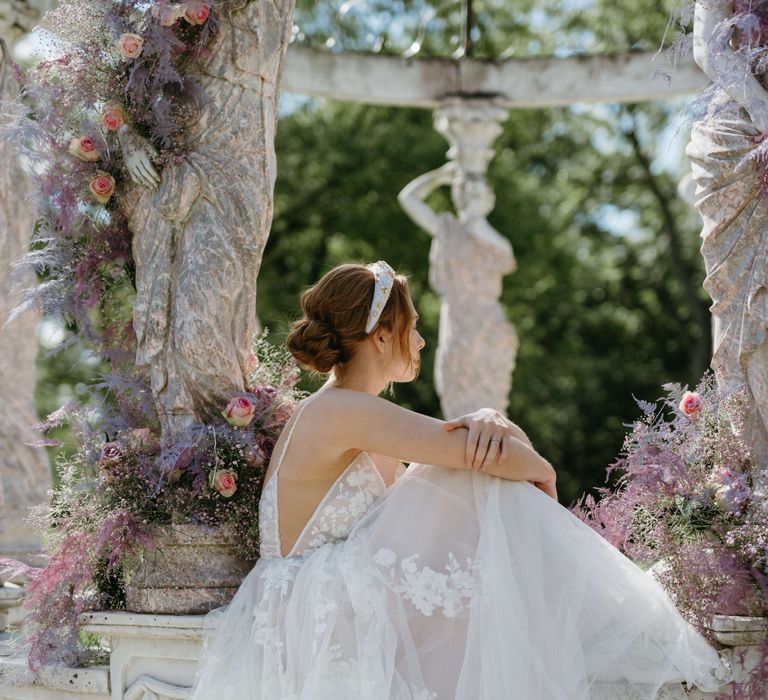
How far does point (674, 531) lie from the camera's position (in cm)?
482

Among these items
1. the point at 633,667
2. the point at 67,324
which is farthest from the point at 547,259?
the point at 633,667

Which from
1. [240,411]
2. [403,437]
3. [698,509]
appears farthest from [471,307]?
[403,437]

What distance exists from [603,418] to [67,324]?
16.6m

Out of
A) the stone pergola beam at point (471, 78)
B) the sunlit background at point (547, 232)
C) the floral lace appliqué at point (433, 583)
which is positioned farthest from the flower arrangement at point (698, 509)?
the sunlit background at point (547, 232)

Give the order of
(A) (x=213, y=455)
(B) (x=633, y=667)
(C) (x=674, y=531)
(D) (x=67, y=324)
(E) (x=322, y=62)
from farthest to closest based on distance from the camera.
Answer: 1. (E) (x=322, y=62)
2. (D) (x=67, y=324)
3. (A) (x=213, y=455)
4. (C) (x=674, y=531)
5. (B) (x=633, y=667)

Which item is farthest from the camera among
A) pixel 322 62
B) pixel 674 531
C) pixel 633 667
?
pixel 322 62

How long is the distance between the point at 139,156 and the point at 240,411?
1.26 metres

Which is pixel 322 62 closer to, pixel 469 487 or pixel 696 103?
pixel 696 103

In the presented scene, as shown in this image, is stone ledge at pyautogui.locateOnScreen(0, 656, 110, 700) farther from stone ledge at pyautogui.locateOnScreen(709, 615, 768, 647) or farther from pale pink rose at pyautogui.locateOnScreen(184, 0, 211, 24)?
pale pink rose at pyautogui.locateOnScreen(184, 0, 211, 24)

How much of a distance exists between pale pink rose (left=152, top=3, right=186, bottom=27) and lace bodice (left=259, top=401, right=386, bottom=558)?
1.93 metres

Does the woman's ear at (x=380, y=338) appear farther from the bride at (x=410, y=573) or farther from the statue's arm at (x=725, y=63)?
the statue's arm at (x=725, y=63)

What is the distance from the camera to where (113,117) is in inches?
216

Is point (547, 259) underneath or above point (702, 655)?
above

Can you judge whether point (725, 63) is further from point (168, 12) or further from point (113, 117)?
point (113, 117)
